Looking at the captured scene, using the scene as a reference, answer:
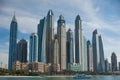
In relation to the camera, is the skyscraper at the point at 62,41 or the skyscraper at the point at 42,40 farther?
the skyscraper at the point at 62,41

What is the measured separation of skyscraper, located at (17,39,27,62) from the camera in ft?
292

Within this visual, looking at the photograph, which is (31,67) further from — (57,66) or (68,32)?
(68,32)

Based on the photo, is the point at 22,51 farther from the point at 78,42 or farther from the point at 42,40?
the point at 78,42

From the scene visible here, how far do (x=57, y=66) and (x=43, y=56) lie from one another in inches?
356

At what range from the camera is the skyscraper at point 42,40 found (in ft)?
282

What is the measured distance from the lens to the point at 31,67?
7244cm

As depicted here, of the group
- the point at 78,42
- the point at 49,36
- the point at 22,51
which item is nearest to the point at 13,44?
the point at 22,51

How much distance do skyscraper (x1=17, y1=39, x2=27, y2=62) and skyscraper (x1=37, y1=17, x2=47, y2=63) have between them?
635 cm

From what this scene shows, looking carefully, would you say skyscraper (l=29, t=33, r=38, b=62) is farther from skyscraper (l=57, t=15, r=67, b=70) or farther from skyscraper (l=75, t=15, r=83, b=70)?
skyscraper (l=75, t=15, r=83, b=70)

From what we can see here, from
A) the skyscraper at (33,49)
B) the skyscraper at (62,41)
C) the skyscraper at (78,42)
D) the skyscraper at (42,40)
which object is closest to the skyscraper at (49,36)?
the skyscraper at (42,40)

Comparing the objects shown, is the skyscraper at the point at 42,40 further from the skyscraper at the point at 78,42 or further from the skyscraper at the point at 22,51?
the skyscraper at the point at 78,42

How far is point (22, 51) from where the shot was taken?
90.0 meters

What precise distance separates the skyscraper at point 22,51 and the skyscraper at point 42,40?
6347mm

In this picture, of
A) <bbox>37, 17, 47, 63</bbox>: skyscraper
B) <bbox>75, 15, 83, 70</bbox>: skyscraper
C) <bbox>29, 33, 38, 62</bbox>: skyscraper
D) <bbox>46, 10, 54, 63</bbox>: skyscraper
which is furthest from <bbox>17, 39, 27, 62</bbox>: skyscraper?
<bbox>75, 15, 83, 70</bbox>: skyscraper
